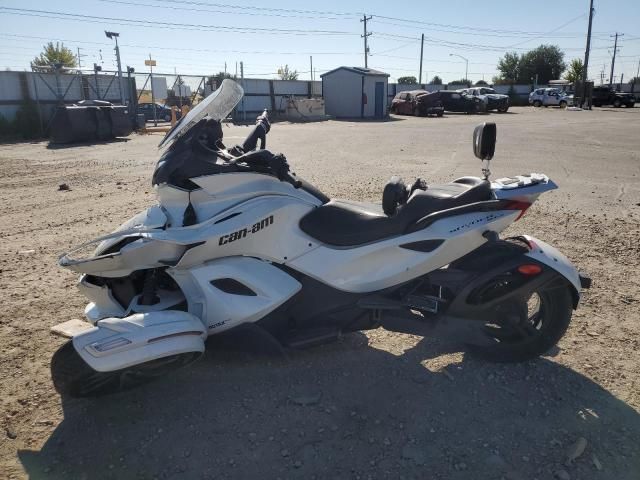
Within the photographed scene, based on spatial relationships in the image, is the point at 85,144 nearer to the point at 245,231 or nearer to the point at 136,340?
the point at 245,231

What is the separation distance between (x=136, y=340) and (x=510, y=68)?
87.8m

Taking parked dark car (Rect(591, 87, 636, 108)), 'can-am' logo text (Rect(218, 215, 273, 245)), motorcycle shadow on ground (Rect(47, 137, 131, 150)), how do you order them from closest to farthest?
1. 'can-am' logo text (Rect(218, 215, 273, 245))
2. motorcycle shadow on ground (Rect(47, 137, 131, 150))
3. parked dark car (Rect(591, 87, 636, 108))

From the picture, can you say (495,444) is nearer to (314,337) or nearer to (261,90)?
(314,337)

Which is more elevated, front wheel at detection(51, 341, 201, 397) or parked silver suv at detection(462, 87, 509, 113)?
parked silver suv at detection(462, 87, 509, 113)

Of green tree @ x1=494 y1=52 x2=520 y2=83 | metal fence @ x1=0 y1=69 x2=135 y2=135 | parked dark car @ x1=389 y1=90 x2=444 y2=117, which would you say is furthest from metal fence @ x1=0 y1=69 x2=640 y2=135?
green tree @ x1=494 y1=52 x2=520 y2=83

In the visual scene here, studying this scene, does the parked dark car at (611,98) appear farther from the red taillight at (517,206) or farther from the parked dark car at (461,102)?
the red taillight at (517,206)

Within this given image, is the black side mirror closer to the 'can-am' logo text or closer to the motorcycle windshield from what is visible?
the 'can-am' logo text

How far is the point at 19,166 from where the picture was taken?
39.4 ft

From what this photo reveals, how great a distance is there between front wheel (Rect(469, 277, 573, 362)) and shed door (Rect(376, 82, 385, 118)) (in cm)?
3118

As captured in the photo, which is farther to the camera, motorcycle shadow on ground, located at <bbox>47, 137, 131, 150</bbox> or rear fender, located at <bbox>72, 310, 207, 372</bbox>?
motorcycle shadow on ground, located at <bbox>47, 137, 131, 150</bbox>

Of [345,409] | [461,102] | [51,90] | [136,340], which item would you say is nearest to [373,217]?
[345,409]

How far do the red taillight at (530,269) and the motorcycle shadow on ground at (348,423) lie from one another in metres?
0.66

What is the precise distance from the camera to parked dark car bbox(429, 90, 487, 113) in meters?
37.2

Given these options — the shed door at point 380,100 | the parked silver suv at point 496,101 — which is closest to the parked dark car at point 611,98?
the parked silver suv at point 496,101
